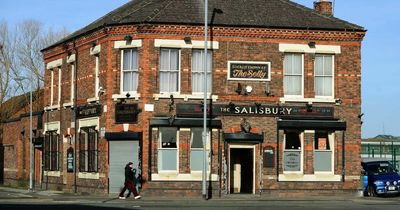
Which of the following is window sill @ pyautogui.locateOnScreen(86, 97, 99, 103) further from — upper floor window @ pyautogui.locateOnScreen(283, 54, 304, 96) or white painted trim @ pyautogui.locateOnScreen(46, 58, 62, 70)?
upper floor window @ pyautogui.locateOnScreen(283, 54, 304, 96)

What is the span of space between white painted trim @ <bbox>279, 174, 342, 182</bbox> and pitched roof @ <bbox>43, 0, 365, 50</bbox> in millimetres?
7582

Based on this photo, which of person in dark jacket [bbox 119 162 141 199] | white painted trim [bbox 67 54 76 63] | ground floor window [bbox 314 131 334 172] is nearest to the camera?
person in dark jacket [bbox 119 162 141 199]

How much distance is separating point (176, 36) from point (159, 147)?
560 cm

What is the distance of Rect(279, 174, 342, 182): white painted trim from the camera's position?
38.6 meters

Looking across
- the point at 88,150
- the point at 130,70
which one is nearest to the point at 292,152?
the point at 130,70

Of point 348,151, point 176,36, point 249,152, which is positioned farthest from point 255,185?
point 176,36

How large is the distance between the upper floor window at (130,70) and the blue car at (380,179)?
43.2 feet

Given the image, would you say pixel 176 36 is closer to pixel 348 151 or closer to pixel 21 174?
pixel 348 151

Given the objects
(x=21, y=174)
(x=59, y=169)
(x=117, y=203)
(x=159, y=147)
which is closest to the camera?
(x=117, y=203)

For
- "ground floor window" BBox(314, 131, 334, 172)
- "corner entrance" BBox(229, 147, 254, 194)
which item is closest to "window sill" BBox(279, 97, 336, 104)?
"ground floor window" BBox(314, 131, 334, 172)

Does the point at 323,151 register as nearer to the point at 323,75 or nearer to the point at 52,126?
the point at 323,75

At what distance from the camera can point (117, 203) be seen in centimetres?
3225

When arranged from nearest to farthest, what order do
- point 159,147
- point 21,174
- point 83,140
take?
1. point 159,147
2. point 83,140
3. point 21,174

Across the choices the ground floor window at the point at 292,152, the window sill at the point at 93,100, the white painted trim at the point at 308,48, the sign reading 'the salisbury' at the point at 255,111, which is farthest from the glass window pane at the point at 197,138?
the white painted trim at the point at 308,48
